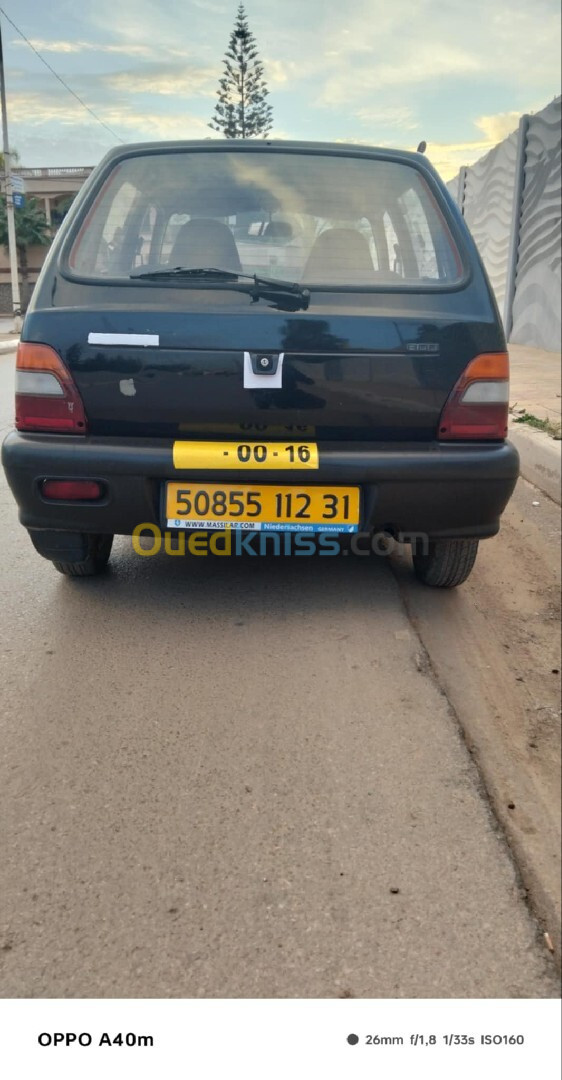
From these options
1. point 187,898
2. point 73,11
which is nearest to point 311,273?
point 73,11

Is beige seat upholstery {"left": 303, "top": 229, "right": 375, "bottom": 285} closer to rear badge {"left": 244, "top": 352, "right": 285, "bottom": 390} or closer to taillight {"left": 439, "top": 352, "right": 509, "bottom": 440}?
rear badge {"left": 244, "top": 352, "right": 285, "bottom": 390}

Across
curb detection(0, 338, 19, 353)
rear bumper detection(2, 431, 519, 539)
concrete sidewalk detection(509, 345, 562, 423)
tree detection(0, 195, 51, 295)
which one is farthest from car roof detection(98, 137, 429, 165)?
tree detection(0, 195, 51, 295)

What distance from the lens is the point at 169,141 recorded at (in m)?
3.27

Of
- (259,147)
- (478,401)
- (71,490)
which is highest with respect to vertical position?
(259,147)

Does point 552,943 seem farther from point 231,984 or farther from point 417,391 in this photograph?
point 417,391

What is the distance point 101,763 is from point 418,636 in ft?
4.13

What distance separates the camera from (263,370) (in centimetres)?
274

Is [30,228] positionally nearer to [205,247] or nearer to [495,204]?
[495,204]

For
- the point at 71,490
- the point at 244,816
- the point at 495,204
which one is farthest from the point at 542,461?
the point at 495,204

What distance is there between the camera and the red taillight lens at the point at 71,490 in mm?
2871

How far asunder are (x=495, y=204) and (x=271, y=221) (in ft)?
46.3

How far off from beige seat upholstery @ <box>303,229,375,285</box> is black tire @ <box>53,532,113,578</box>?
4.28ft

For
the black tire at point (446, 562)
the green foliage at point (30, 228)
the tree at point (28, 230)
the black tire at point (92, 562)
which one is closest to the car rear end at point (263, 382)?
the black tire at point (446, 562)

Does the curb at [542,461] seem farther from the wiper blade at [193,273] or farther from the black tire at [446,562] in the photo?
the wiper blade at [193,273]
